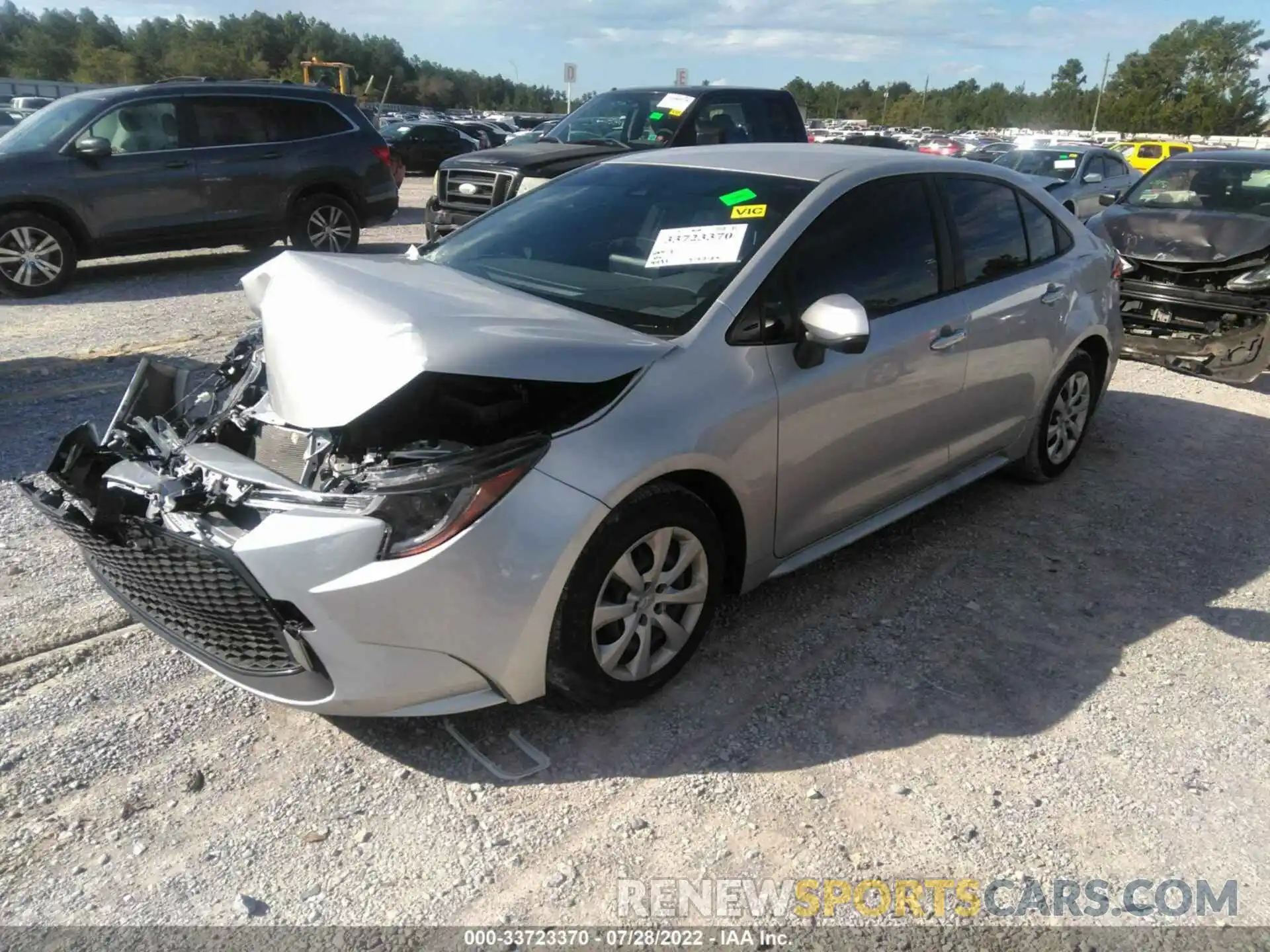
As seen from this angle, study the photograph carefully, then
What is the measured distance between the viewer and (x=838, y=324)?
3201mm

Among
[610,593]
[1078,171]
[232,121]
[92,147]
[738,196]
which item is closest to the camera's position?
[610,593]

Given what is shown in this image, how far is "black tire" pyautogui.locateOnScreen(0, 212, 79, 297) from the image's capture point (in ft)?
29.2

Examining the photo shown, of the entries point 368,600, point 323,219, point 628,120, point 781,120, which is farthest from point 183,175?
point 368,600

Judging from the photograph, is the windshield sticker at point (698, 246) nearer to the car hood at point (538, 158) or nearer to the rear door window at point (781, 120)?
the car hood at point (538, 158)

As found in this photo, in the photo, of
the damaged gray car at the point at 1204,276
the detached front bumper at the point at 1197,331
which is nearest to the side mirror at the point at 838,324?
the damaged gray car at the point at 1204,276

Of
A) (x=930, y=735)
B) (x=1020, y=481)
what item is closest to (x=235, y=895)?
(x=930, y=735)

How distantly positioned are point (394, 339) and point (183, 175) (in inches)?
334

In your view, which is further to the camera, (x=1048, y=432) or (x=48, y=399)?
(x=48, y=399)

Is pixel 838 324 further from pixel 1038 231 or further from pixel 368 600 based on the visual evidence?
pixel 1038 231

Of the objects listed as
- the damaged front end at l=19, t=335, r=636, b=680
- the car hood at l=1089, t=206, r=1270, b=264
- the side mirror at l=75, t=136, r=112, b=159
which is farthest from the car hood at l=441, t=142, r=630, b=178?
the damaged front end at l=19, t=335, r=636, b=680

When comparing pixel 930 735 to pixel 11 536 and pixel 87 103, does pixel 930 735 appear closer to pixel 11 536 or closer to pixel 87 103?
pixel 11 536

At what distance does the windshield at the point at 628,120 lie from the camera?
972 cm

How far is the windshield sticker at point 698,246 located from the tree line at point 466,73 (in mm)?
68807

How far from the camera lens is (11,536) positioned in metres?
4.22
